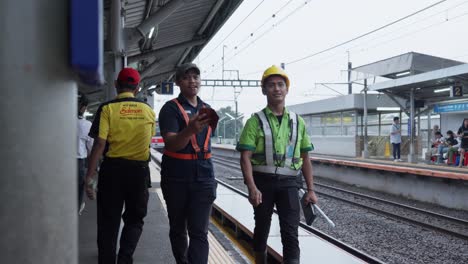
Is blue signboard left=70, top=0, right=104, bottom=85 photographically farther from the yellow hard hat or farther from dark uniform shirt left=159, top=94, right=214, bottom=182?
the yellow hard hat

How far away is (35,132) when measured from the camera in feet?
3.55

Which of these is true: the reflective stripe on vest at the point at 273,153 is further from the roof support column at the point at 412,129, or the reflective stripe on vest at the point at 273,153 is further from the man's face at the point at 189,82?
the roof support column at the point at 412,129

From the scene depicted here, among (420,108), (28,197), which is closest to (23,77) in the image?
(28,197)

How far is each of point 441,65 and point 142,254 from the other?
19.5m

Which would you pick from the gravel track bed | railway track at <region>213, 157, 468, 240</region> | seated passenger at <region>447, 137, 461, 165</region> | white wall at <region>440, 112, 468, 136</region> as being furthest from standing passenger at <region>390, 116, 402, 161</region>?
the gravel track bed

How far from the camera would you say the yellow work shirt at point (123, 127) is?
12.5ft

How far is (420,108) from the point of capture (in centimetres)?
2075

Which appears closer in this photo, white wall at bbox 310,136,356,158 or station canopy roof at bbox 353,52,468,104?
station canopy roof at bbox 353,52,468,104

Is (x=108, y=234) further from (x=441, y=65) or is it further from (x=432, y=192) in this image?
(x=441, y=65)

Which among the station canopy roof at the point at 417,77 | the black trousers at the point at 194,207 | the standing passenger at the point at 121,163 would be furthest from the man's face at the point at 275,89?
the station canopy roof at the point at 417,77

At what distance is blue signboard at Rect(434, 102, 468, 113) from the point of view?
1784 cm

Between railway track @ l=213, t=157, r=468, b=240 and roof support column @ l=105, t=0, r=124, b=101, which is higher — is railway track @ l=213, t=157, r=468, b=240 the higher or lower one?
the lower one

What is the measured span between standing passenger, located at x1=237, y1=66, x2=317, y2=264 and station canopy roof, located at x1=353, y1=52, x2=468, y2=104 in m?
13.6

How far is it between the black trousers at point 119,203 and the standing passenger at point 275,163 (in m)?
0.88
